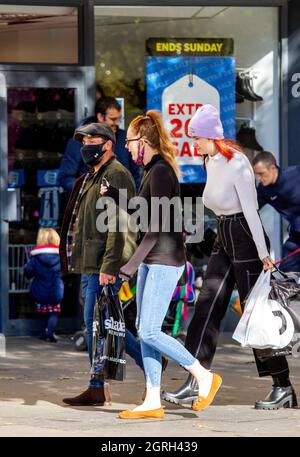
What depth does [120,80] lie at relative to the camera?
→ 12820 millimetres

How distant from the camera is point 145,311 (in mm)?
8305

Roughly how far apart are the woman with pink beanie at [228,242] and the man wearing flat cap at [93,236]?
0.59 m

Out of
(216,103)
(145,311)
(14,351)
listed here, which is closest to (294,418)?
(145,311)

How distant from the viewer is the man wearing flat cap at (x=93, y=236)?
340 inches

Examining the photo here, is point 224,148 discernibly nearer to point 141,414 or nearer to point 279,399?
point 279,399

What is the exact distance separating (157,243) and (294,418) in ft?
4.94

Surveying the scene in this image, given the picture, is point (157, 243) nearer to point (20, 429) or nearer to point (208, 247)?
point (20, 429)

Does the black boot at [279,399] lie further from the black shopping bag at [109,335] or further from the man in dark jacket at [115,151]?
the man in dark jacket at [115,151]

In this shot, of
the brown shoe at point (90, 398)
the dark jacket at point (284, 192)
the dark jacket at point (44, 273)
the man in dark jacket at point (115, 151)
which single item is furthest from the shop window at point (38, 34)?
the brown shoe at point (90, 398)

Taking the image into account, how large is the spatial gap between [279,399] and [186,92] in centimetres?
492

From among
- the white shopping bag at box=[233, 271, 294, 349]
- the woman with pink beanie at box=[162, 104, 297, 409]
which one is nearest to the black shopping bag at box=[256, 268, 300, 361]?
the white shopping bag at box=[233, 271, 294, 349]

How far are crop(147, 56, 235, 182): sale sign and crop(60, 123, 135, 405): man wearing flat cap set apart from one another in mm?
3904

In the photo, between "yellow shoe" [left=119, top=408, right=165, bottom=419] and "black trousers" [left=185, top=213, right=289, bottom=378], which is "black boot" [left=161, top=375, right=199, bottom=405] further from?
"yellow shoe" [left=119, top=408, right=165, bottom=419]

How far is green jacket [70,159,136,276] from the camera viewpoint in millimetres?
8609
